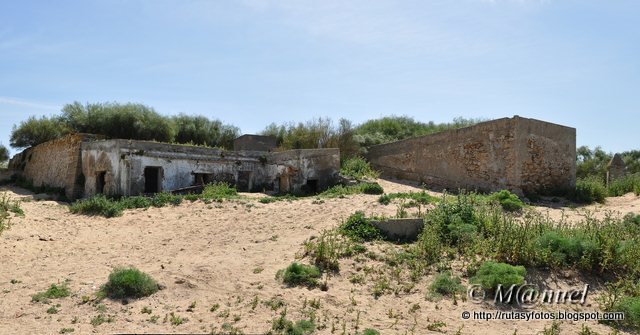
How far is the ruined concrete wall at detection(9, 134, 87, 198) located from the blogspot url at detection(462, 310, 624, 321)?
13.4 m

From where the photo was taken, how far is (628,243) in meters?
8.55

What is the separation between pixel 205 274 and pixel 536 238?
5501mm

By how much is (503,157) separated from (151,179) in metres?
10.9

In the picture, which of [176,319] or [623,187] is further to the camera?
[623,187]

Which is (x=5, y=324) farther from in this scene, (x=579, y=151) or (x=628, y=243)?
(x=579, y=151)

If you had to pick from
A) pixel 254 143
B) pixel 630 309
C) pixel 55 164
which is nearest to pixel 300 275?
pixel 630 309

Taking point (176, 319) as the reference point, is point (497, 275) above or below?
above

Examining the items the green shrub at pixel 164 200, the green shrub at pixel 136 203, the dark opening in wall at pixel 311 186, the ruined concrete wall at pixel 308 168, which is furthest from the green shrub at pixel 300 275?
the dark opening in wall at pixel 311 186

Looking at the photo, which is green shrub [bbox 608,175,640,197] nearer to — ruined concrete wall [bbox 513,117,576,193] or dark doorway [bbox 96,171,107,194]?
ruined concrete wall [bbox 513,117,576,193]

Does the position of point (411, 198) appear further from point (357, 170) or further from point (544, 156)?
point (357, 170)

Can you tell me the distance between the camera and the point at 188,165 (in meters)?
16.7

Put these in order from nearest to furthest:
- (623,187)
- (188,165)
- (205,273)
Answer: (205,273) → (188,165) → (623,187)

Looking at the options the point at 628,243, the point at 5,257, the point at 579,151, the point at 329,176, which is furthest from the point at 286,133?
the point at 579,151

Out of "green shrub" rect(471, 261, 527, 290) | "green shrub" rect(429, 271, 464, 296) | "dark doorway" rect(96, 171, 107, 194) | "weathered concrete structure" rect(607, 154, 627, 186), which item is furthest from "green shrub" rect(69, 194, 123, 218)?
"weathered concrete structure" rect(607, 154, 627, 186)
